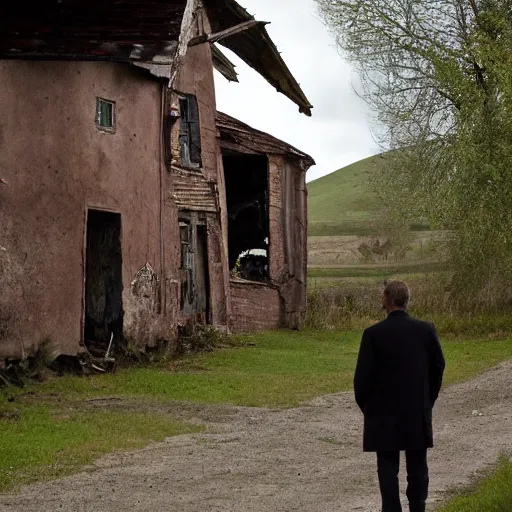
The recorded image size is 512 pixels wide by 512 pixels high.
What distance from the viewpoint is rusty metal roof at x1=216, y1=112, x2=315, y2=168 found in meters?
26.2

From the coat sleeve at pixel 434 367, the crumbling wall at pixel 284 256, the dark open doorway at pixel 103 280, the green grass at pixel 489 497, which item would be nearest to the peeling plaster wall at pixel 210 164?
the crumbling wall at pixel 284 256

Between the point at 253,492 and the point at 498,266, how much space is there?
2253 cm

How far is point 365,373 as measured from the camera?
7.50 metres

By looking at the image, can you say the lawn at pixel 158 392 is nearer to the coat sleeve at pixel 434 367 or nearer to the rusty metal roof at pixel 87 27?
the coat sleeve at pixel 434 367

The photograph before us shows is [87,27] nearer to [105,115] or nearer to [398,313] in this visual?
[105,115]

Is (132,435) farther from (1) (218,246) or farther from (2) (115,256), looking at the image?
(1) (218,246)

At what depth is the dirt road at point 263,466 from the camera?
886 cm

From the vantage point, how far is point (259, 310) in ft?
89.8

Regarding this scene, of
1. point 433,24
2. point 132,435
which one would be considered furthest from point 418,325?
point 433,24

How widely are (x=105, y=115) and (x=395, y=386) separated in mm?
12225

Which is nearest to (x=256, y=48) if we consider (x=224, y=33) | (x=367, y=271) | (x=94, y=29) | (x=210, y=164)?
(x=210, y=164)

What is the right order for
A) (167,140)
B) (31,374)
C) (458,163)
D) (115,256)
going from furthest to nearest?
1. (458,163)
2. (167,140)
3. (115,256)
4. (31,374)

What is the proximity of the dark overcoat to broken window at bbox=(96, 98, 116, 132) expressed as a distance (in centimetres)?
1170

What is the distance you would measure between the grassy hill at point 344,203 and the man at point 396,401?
73.2 m
